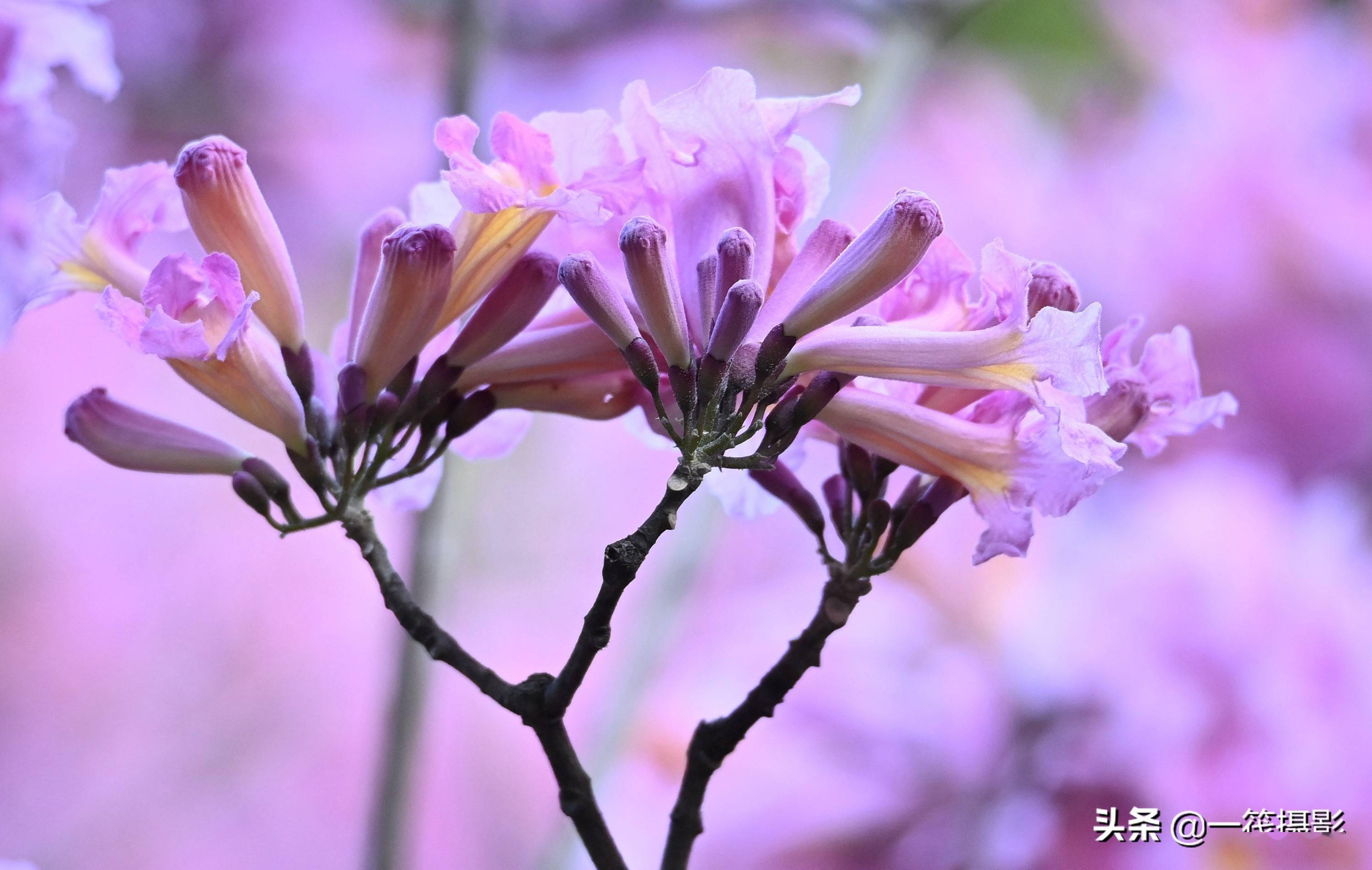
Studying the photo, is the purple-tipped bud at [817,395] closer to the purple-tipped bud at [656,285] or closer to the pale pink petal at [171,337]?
the purple-tipped bud at [656,285]

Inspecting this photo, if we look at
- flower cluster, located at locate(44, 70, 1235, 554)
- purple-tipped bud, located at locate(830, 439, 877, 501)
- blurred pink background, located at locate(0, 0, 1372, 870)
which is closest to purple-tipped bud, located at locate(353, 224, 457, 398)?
flower cluster, located at locate(44, 70, 1235, 554)

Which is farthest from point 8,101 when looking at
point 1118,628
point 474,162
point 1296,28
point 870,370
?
point 1296,28

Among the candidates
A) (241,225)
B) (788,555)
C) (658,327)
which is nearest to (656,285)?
(658,327)

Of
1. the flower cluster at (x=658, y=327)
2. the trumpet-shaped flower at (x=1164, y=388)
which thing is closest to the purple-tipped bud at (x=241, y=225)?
the flower cluster at (x=658, y=327)

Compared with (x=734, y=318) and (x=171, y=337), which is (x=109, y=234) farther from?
(x=734, y=318)

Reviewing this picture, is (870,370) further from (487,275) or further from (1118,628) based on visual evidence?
(1118,628)

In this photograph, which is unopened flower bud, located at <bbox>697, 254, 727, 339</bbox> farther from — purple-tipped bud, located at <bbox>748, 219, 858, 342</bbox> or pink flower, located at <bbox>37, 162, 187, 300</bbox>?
pink flower, located at <bbox>37, 162, 187, 300</bbox>
